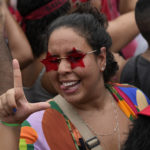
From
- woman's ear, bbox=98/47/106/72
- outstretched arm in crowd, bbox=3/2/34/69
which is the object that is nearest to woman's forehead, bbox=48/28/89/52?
woman's ear, bbox=98/47/106/72

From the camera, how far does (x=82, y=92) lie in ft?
7.23

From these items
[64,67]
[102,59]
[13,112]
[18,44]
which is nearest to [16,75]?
[13,112]

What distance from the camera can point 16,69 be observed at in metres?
1.60

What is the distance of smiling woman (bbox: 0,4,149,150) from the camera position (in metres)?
2.00

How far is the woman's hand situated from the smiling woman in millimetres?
118

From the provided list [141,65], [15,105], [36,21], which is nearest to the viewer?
[15,105]

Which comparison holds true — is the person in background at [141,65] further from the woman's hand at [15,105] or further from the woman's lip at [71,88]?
the woman's hand at [15,105]

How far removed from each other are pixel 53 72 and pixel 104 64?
0.40 metres

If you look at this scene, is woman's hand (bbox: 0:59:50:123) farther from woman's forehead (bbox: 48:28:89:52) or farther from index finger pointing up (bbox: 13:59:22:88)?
woman's forehead (bbox: 48:28:89:52)

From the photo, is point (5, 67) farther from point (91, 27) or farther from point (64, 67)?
point (91, 27)

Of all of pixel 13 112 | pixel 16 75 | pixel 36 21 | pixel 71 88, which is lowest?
pixel 71 88

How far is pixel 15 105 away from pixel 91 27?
3.34ft

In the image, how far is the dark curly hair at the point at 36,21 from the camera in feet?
9.27

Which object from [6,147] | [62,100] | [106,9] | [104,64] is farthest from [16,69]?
[106,9]
